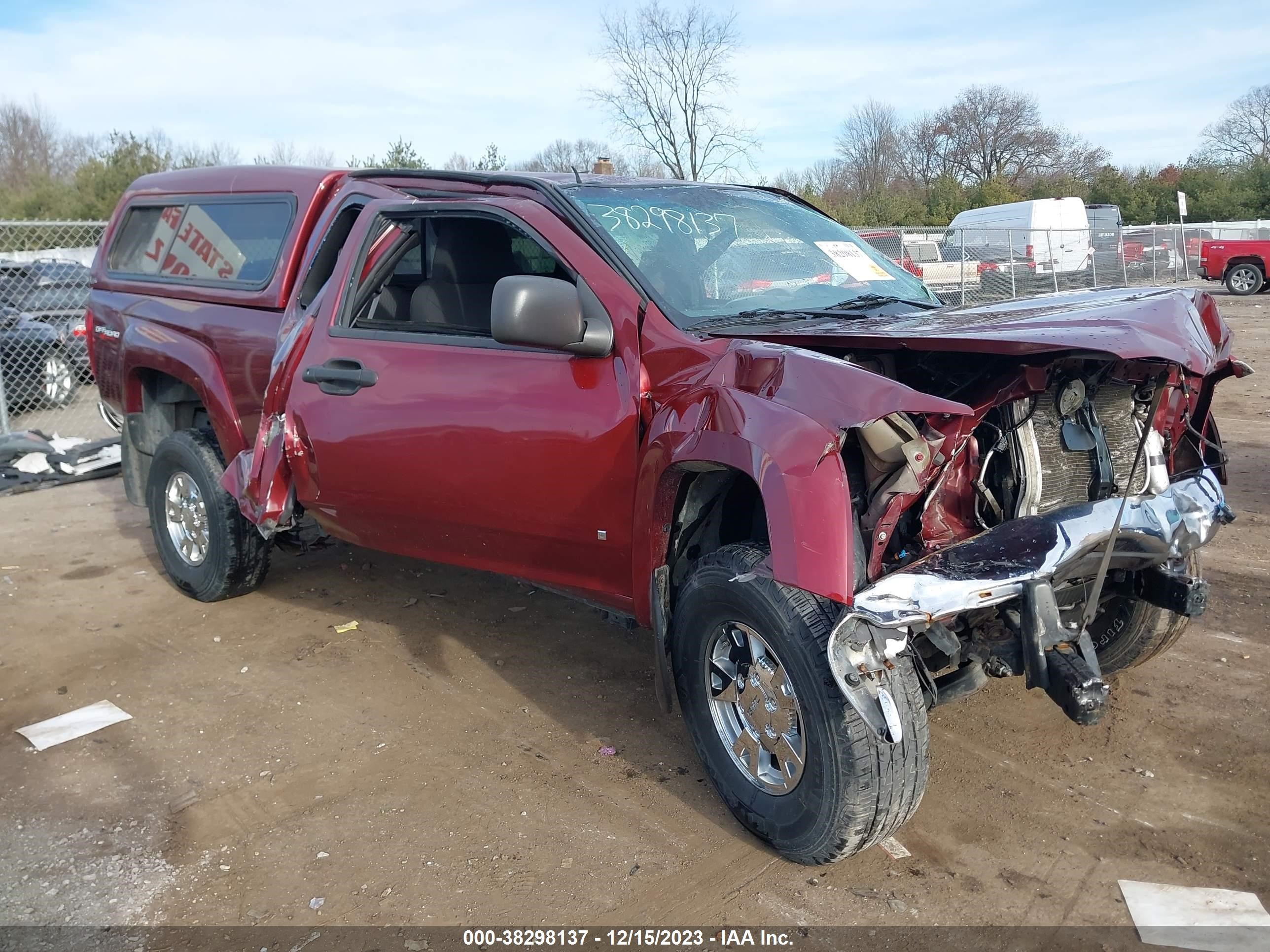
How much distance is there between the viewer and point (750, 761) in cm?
318

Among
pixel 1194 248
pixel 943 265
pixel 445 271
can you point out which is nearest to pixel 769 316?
pixel 445 271

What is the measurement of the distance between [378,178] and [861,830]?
3.44 meters

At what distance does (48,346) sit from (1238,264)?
910 inches

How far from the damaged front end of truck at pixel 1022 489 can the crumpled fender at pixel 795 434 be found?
0.06 meters

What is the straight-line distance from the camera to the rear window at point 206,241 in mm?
5172

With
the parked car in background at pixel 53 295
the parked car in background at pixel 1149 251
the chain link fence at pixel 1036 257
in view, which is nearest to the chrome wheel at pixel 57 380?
the parked car in background at pixel 53 295

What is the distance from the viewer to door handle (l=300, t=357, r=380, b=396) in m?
4.27

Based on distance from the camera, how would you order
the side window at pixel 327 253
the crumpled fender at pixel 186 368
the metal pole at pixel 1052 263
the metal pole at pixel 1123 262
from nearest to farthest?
1. the side window at pixel 327 253
2. the crumpled fender at pixel 186 368
3. the metal pole at pixel 1052 263
4. the metal pole at pixel 1123 262

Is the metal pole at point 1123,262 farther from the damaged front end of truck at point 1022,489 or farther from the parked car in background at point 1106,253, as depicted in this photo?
the damaged front end of truck at point 1022,489

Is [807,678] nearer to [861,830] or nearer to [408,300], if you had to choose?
[861,830]

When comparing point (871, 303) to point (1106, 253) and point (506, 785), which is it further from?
point (1106, 253)

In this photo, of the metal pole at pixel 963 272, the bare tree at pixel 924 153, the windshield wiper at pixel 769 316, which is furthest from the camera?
the bare tree at pixel 924 153

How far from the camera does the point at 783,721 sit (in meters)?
3.01

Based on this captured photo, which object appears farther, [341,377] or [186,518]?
[186,518]
